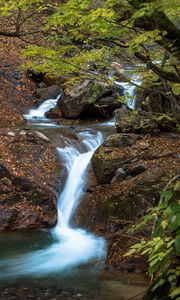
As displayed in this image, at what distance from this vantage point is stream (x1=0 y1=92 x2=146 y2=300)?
631cm

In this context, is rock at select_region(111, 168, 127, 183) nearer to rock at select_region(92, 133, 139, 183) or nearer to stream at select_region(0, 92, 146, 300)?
rock at select_region(92, 133, 139, 183)

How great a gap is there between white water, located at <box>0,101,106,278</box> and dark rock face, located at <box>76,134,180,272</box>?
31 cm

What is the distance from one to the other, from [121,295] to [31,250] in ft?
9.09

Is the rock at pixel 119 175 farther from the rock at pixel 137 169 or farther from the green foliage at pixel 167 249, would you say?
the green foliage at pixel 167 249

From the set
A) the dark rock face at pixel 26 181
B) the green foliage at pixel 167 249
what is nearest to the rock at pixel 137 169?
the dark rock face at pixel 26 181

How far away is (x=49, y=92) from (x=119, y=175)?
789 centimetres

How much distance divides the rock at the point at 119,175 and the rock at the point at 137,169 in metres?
0.11

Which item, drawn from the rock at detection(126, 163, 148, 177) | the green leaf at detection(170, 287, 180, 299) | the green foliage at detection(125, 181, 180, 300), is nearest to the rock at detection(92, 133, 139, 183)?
the rock at detection(126, 163, 148, 177)

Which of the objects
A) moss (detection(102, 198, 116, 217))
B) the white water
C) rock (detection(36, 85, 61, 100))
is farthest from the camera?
rock (detection(36, 85, 61, 100))

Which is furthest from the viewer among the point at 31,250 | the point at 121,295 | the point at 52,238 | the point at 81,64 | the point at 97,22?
the point at 52,238

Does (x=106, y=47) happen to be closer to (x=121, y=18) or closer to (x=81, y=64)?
(x=81, y=64)

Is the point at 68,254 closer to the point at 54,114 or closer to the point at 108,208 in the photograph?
Result: the point at 108,208

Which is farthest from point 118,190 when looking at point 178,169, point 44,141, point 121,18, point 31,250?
point 121,18

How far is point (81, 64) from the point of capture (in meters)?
6.39
